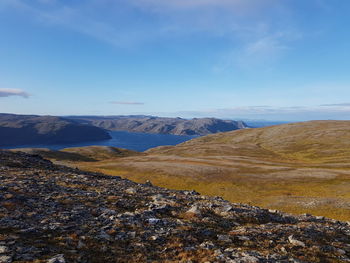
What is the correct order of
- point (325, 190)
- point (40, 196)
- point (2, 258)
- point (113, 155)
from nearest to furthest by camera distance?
1. point (2, 258)
2. point (40, 196)
3. point (325, 190)
4. point (113, 155)

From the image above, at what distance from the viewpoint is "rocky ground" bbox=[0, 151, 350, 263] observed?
10883 millimetres

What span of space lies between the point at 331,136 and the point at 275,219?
186831mm

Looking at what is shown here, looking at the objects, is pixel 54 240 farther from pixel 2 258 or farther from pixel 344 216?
pixel 344 216

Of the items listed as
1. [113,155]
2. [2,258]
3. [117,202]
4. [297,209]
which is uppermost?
[2,258]

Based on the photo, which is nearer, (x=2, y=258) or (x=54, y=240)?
(x=2, y=258)

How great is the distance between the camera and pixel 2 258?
9211mm

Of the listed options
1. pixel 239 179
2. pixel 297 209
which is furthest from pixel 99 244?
pixel 239 179

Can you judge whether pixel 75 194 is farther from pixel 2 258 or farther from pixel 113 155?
pixel 113 155

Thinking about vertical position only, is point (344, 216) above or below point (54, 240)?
below

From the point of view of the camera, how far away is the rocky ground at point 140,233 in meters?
10.9

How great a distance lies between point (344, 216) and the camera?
3272cm

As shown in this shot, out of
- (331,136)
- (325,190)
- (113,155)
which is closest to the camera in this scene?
(325,190)

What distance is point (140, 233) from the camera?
44.1 feet

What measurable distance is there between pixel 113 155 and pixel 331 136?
158 m
